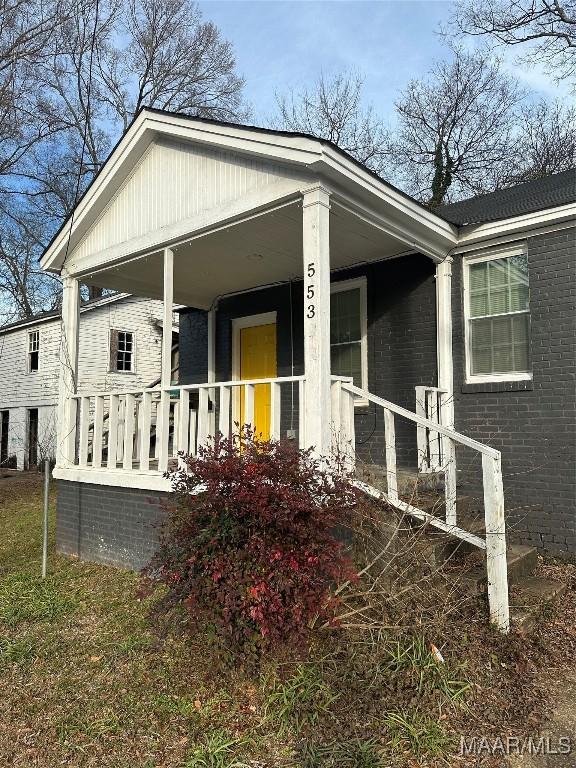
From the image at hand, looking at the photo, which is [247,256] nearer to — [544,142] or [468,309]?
[468,309]

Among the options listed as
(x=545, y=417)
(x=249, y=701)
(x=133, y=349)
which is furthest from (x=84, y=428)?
(x=133, y=349)

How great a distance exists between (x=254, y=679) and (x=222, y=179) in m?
4.46

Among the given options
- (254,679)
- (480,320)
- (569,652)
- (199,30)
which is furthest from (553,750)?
(199,30)

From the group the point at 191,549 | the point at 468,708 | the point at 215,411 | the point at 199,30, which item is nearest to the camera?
the point at 468,708

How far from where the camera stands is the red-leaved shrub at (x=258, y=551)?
11.1 ft

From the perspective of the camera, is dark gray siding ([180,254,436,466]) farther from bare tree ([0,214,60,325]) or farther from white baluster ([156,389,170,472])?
bare tree ([0,214,60,325])

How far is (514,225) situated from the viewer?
19.7ft

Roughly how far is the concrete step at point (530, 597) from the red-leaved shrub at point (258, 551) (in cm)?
135

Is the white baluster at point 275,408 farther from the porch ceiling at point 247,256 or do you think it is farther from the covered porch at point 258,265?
the porch ceiling at point 247,256

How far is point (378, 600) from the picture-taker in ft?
12.1

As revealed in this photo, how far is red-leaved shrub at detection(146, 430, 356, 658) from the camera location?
11.1 ft

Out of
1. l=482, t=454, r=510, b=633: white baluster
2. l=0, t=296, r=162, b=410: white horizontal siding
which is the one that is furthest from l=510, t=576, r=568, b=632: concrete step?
l=0, t=296, r=162, b=410: white horizontal siding

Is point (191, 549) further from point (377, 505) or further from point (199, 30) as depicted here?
point (199, 30)

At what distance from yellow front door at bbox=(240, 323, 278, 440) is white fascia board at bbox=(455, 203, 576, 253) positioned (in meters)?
3.16
